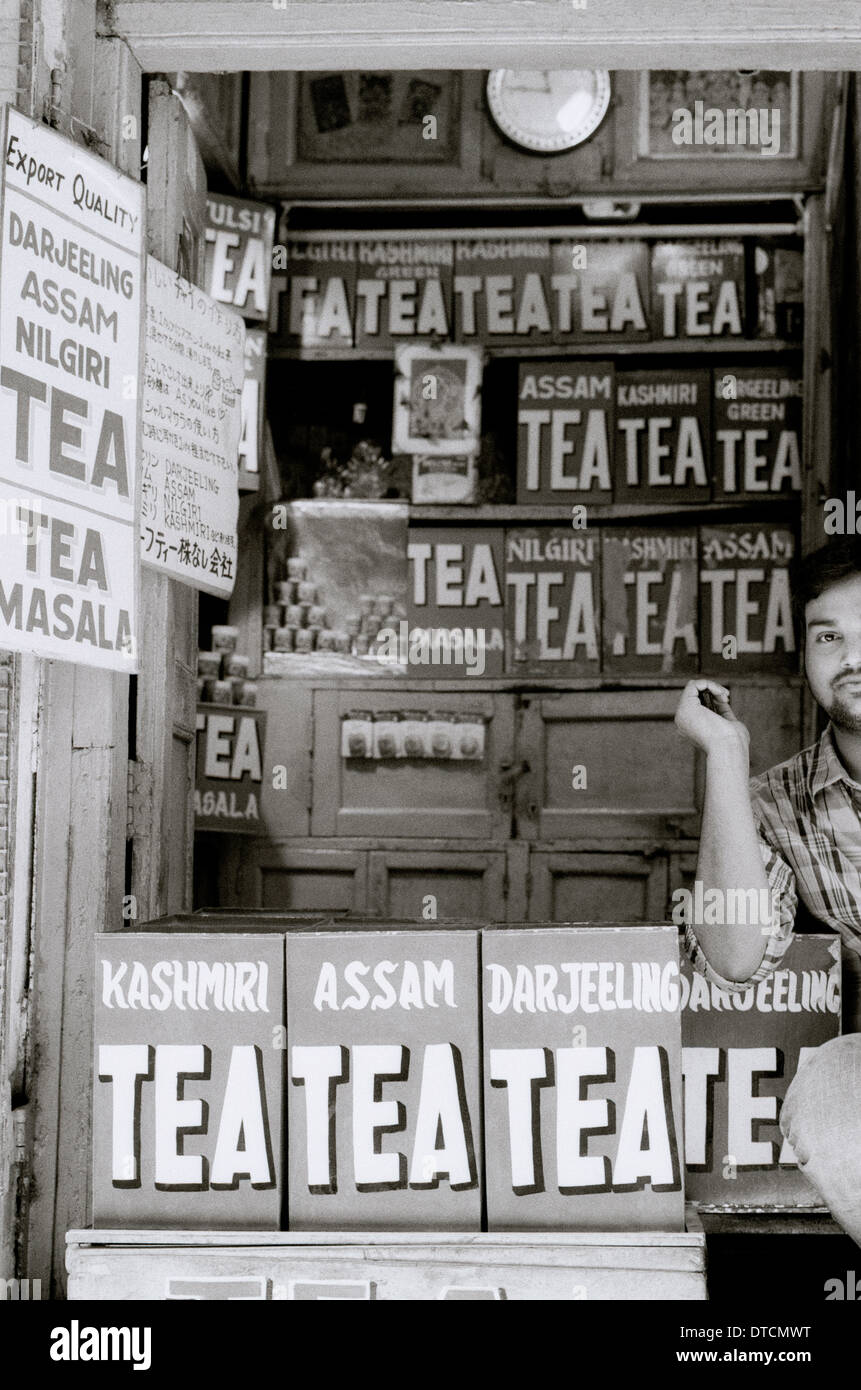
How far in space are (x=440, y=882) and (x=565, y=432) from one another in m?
1.78

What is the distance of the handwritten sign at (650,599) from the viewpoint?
544 centimetres

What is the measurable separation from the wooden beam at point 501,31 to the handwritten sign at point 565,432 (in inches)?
103

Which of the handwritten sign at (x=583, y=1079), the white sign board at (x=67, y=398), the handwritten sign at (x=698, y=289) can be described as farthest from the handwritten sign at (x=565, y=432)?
the handwritten sign at (x=583, y=1079)

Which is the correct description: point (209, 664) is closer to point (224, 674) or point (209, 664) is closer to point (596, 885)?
point (224, 674)

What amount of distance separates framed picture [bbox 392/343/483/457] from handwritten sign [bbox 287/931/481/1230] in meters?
3.42

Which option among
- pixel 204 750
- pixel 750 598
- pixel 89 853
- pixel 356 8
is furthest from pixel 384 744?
pixel 356 8

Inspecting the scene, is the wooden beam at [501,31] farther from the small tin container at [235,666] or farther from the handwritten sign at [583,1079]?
the small tin container at [235,666]

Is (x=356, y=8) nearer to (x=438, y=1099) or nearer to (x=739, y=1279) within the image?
(x=438, y=1099)

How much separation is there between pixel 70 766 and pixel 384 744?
2.66 m

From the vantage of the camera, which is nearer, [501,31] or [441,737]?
Result: [501,31]

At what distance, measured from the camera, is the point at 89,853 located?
2816 mm

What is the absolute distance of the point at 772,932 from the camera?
2721 mm

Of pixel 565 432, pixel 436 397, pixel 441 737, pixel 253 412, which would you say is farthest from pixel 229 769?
pixel 565 432

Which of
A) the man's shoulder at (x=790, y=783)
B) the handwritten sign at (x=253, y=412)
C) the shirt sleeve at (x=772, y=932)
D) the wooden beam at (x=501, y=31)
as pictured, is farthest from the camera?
the handwritten sign at (x=253, y=412)
